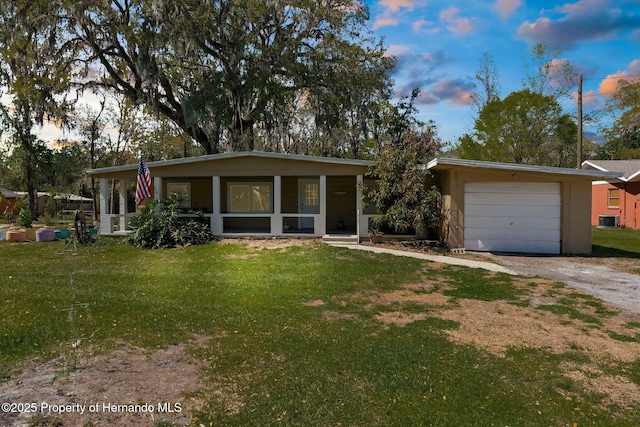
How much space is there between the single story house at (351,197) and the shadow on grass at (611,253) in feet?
1.91

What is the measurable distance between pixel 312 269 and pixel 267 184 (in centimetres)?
744

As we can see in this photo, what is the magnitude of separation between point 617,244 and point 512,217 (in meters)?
5.68

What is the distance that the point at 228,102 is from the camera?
1792 centimetres

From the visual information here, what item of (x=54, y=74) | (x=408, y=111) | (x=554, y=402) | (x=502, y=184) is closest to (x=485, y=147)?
(x=408, y=111)

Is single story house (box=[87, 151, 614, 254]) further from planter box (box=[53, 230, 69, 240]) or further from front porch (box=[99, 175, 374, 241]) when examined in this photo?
planter box (box=[53, 230, 69, 240])

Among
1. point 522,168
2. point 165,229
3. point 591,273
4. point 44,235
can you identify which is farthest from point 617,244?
point 44,235

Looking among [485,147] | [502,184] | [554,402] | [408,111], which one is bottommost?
[554,402]

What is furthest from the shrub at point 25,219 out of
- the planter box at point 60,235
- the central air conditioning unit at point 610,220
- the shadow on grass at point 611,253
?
the central air conditioning unit at point 610,220

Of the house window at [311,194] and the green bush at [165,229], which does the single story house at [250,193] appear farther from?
the green bush at [165,229]

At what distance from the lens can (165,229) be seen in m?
13.0

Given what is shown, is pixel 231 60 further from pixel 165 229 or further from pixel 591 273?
pixel 591 273

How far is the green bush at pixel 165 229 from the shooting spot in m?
12.8

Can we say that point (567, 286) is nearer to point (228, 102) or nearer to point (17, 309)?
point (17, 309)

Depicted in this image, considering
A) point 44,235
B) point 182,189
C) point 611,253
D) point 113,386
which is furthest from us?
point 182,189
